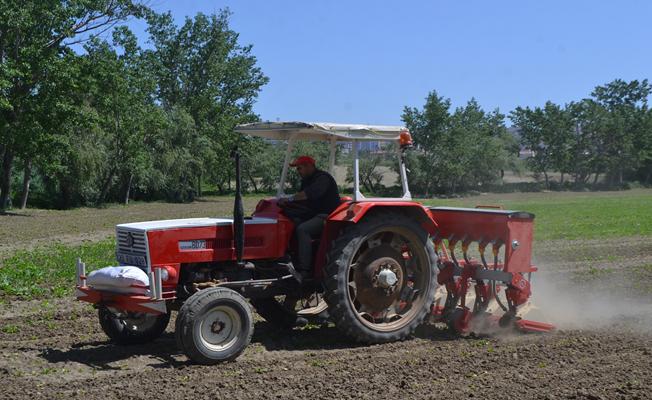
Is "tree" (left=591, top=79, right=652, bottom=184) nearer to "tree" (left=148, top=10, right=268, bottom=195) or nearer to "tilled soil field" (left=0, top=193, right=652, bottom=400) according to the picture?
"tree" (left=148, top=10, right=268, bottom=195)

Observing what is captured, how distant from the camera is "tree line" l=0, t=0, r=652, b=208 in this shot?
1204 inches

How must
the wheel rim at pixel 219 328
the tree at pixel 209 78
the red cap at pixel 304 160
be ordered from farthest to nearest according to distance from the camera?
the tree at pixel 209 78 → the red cap at pixel 304 160 → the wheel rim at pixel 219 328

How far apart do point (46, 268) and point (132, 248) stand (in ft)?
22.1

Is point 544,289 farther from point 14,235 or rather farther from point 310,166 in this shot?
point 14,235

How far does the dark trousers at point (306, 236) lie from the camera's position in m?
7.90

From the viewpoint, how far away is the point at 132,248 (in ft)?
24.1

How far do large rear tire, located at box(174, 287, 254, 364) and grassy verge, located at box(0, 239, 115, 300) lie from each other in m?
4.55

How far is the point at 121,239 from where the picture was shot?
298 inches

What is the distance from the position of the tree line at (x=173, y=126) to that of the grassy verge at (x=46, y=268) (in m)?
4.69

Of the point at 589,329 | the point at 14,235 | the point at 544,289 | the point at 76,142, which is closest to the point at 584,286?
the point at 544,289

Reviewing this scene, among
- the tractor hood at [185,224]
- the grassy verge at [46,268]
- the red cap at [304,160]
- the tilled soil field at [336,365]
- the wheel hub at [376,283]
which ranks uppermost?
the red cap at [304,160]

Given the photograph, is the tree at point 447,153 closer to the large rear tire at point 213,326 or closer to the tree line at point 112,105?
the tree line at point 112,105

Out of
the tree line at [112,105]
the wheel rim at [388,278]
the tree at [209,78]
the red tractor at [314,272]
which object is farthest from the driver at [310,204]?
the tree at [209,78]

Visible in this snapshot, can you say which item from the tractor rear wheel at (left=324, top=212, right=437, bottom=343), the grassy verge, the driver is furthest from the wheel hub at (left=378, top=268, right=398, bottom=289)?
the grassy verge
